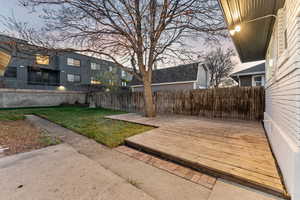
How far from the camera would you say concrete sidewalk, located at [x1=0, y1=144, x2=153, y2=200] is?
4.96 ft

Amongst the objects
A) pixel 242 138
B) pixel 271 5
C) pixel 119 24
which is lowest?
pixel 242 138

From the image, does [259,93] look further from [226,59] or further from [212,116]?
[226,59]

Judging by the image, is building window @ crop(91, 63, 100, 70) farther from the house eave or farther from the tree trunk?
the house eave

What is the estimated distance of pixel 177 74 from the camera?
1302cm

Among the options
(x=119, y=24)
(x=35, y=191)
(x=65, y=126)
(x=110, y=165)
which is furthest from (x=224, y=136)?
(x=119, y=24)

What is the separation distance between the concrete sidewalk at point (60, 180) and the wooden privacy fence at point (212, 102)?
5.68 metres

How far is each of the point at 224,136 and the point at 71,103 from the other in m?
15.2

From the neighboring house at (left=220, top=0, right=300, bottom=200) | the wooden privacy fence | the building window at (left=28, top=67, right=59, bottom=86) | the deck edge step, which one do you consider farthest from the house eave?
the building window at (left=28, top=67, right=59, bottom=86)

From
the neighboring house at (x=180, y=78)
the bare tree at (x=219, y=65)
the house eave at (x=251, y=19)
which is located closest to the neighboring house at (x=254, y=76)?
the neighboring house at (x=180, y=78)

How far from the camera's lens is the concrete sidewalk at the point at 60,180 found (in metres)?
1.51

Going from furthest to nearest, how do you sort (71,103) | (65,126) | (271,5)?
(71,103) → (65,126) → (271,5)

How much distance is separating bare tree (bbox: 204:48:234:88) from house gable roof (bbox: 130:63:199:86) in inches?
283

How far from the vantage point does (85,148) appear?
3.02 meters

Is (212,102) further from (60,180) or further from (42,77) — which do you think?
(42,77)
